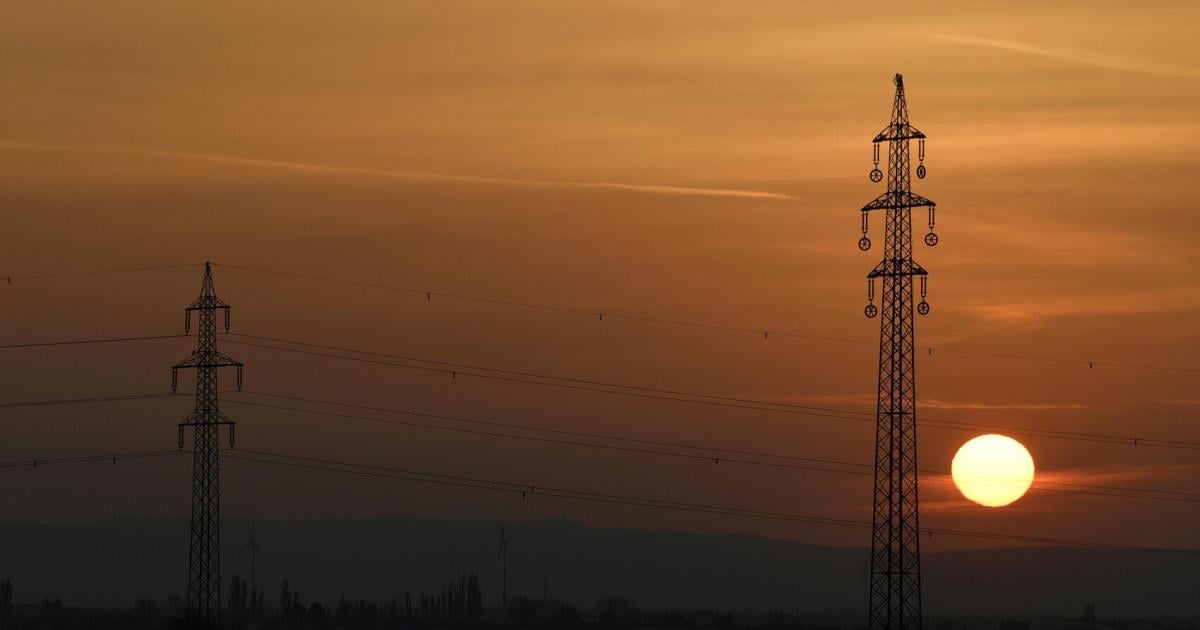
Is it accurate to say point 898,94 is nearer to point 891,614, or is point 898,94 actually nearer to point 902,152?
point 902,152

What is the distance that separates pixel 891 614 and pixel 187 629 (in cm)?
6526

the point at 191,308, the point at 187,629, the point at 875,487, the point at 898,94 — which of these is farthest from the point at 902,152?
the point at 187,629

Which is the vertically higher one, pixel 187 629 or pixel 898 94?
pixel 898 94

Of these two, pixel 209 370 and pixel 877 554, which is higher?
pixel 209 370

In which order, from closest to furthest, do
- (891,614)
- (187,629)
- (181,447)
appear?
1. (891,614)
2. (181,447)
3. (187,629)

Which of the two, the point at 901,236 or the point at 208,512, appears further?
the point at 208,512

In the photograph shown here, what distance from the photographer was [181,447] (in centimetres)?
12094

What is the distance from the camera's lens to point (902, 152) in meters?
113

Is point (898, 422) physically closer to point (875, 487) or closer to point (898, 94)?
point (875, 487)

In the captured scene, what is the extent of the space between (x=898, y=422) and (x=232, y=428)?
139 feet

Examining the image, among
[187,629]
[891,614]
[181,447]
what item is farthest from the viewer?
[187,629]

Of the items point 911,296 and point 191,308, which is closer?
point 911,296

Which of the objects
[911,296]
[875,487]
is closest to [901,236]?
[911,296]

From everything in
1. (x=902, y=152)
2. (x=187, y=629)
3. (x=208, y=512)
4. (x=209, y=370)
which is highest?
(x=902, y=152)
